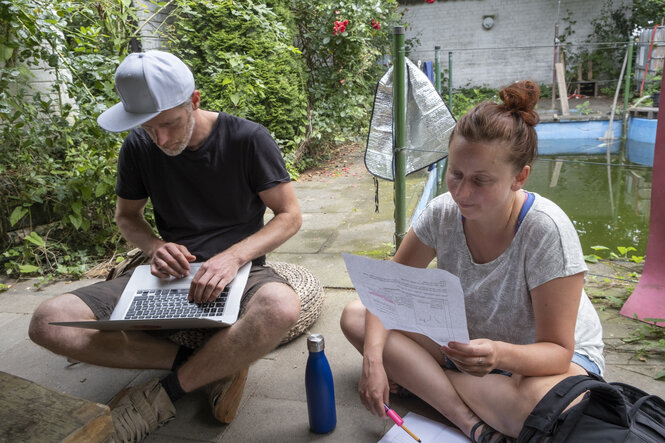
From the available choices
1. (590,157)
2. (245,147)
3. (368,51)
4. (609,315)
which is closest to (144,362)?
(245,147)

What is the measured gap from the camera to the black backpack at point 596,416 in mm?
1169

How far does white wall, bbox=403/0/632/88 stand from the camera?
43.4 feet

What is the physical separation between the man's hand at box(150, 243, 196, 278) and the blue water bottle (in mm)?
612

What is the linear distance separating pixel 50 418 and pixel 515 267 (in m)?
1.31

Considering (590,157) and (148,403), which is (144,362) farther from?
(590,157)

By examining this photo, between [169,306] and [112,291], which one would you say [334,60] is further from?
[169,306]

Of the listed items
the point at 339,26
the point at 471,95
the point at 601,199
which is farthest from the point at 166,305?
the point at 471,95

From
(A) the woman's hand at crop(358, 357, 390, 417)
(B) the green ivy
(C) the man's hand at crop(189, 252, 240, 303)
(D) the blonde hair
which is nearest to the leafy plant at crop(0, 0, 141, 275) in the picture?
(B) the green ivy

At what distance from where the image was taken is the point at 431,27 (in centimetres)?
1382

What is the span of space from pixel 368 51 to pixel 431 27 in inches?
291

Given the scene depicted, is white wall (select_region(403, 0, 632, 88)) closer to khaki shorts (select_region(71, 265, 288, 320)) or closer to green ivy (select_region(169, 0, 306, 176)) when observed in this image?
green ivy (select_region(169, 0, 306, 176))

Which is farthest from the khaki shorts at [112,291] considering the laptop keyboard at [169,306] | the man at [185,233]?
the laptop keyboard at [169,306]

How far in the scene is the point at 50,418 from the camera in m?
1.10

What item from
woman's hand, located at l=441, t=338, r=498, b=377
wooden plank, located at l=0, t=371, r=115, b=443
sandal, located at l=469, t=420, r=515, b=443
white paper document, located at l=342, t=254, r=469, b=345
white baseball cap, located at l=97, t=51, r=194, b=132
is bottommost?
sandal, located at l=469, t=420, r=515, b=443
